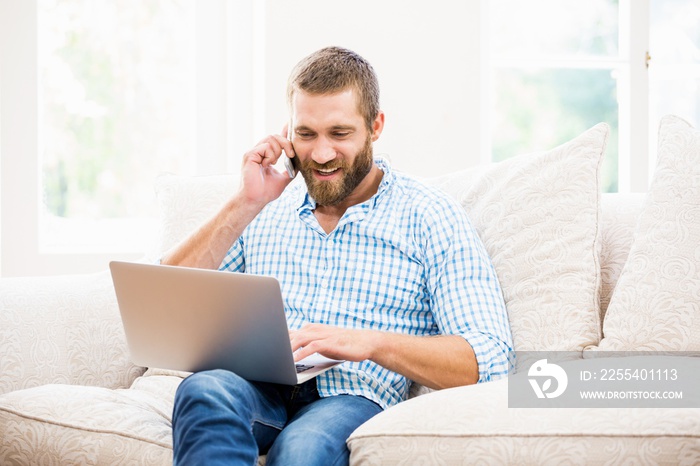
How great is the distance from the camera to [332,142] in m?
1.70

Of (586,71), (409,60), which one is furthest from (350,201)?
(586,71)

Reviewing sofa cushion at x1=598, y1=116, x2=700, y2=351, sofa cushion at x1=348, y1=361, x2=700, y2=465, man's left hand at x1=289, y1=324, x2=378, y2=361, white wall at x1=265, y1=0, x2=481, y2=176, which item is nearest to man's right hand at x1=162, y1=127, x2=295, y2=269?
man's left hand at x1=289, y1=324, x2=378, y2=361

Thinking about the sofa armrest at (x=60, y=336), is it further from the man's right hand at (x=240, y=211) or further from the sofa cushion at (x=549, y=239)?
the sofa cushion at (x=549, y=239)

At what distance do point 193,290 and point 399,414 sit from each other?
1.26ft

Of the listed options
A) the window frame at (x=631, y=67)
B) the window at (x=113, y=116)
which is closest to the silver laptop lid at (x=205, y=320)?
the window at (x=113, y=116)

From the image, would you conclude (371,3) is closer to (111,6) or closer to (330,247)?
(111,6)

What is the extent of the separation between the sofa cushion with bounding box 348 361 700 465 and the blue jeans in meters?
0.07

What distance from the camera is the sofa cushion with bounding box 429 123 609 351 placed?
62.0 inches

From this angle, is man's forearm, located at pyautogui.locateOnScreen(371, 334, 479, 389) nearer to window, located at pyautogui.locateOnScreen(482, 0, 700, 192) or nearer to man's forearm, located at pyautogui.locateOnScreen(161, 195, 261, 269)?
man's forearm, located at pyautogui.locateOnScreen(161, 195, 261, 269)

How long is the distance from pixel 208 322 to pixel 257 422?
0.19 metres

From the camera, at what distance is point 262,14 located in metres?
2.83

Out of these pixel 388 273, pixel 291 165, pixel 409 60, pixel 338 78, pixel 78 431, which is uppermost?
pixel 409 60

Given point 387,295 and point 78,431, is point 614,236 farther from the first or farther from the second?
point 78,431

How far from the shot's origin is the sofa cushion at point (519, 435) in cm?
113
